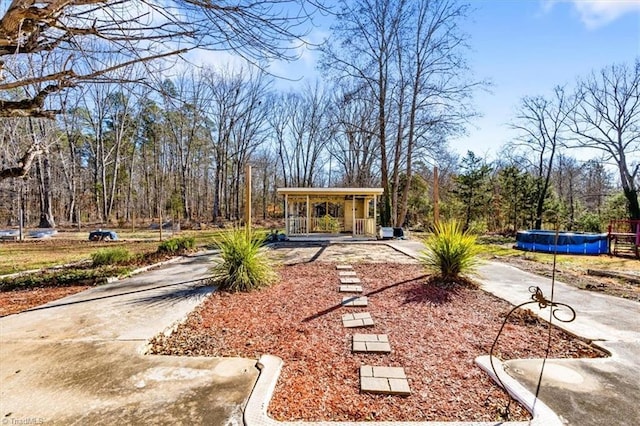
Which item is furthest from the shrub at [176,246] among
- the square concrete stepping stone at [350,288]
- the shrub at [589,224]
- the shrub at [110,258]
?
the shrub at [589,224]

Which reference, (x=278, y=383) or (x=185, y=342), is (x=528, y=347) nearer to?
(x=278, y=383)

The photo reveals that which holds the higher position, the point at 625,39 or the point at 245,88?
the point at 245,88

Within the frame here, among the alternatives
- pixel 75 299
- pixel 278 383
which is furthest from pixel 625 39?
pixel 75 299

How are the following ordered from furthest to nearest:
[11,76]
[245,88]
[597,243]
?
[245,88] < [597,243] < [11,76]

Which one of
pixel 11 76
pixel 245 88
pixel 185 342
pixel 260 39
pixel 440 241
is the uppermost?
pixel 245 88

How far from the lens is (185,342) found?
3.25 metres

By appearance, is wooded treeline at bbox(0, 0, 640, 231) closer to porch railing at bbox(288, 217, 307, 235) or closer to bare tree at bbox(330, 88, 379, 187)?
bare tree at bbox(330, 88, 379, 187)

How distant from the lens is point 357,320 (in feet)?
12.6

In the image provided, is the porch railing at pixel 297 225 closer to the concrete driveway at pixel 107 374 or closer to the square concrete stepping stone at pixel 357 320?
the concrete driveway at pixel 107 374

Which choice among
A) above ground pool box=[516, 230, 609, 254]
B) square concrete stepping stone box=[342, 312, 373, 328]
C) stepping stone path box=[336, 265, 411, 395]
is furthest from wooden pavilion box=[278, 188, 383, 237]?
square concrete stepping stone box=[342, 312, 373, 328]

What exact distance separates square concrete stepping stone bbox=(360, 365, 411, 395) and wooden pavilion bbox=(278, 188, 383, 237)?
10566mm

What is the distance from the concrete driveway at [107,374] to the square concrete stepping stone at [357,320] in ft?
4.47

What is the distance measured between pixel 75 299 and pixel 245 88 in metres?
23.3

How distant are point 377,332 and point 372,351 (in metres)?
0.49
